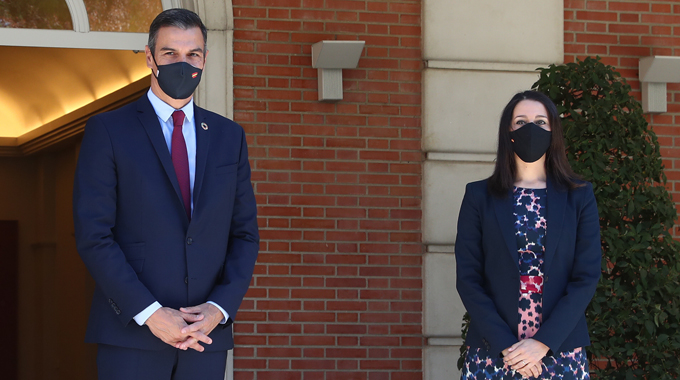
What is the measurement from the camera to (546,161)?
2977mm

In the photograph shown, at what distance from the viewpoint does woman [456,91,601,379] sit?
2.71 meters

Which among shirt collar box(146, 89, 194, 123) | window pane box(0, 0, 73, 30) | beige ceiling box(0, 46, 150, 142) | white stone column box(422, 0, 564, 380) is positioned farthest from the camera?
beige ceiling box(0, 46, 150, 142)

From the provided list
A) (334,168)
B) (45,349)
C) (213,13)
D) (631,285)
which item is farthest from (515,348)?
(45,349)

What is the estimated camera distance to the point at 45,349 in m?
7.22

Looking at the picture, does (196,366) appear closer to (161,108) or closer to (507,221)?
(161,108)

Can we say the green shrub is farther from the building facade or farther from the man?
the man

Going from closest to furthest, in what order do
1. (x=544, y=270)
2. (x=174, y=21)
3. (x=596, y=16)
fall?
1. (x=174, y=21)
2. (x=544, y=270)
3. (x=596, y=16)

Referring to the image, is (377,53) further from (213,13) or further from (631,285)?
(631,285)

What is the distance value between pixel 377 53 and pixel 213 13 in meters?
1.00

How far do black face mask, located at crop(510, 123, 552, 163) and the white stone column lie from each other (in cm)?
170

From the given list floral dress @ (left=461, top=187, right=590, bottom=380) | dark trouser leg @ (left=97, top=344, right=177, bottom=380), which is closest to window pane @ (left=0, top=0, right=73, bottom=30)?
dark trouser leg @ (left=97, top=344, right=177, bottom=380)

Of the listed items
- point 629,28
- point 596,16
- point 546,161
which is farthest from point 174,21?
point 629,28

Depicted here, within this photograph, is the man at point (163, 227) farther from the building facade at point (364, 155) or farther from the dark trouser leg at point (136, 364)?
the building facade at point (364, 155)

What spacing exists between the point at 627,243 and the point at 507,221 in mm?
932
